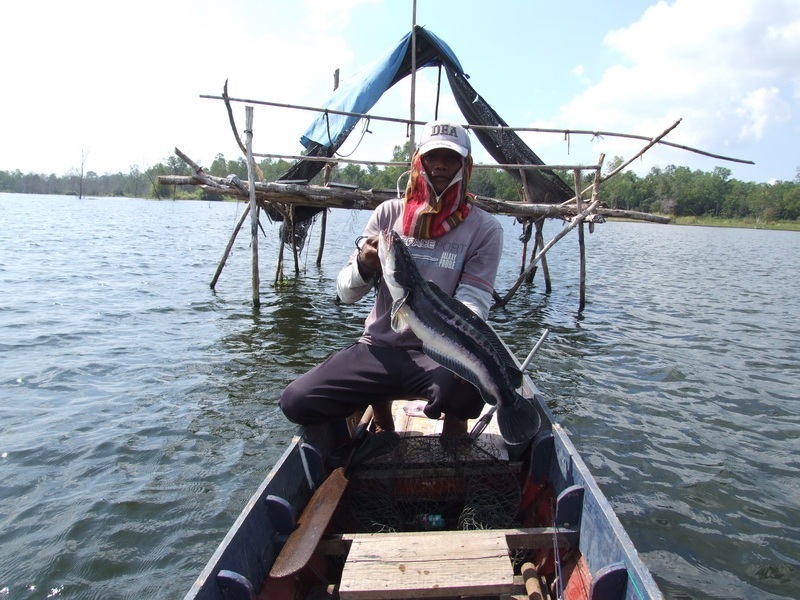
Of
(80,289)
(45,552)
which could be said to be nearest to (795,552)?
(45,552)

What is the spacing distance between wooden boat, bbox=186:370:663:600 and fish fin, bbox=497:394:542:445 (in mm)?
471

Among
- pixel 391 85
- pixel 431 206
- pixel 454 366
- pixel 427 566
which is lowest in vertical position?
pixel 427 566

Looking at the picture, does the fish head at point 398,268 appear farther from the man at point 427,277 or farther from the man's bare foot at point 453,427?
the man's bare foot at point 453,427

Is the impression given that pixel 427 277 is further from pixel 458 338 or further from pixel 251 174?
pixel 251 174

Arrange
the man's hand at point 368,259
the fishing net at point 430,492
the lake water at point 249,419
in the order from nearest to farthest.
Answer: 1. the man's hand at point 368,259
2. the fishing net at point 430,492
3. the lake water at point 249,419

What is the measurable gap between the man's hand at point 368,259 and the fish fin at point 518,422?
4.67ft

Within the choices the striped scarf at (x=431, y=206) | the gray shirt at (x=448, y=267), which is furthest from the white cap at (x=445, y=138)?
the gray shirt at (x=448, y=267)

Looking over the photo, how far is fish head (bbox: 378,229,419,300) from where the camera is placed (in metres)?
3.58

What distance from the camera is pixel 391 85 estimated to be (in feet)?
47.3

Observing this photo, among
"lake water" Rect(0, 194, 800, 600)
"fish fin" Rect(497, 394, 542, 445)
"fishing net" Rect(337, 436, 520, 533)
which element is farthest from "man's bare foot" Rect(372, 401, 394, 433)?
"lake water" Rect(0, 194, 800, 600)

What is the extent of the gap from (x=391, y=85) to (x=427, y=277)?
38.1 feet

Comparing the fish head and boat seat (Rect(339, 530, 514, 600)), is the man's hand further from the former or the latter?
boat seat (Rect(339, 530, 514, 600))

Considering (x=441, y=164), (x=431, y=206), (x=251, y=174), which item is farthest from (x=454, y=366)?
(x=251, y=174)

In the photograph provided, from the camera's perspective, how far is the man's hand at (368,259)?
400 cm
